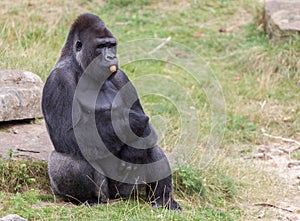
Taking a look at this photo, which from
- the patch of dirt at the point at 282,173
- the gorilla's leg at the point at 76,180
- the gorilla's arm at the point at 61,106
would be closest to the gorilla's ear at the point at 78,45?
the gorilla's arm at the point at 61,106

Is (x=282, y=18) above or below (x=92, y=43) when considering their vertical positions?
below

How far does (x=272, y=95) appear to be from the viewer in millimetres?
7168

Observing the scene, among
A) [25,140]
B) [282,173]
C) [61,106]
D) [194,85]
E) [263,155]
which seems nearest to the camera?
[61,106]

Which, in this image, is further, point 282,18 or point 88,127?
point 282,18

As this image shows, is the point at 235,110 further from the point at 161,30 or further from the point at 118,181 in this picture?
the point at 118,181

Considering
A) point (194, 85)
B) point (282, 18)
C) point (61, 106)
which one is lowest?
point (194, 85)

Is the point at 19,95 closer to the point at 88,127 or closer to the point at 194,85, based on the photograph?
the point at 88,127

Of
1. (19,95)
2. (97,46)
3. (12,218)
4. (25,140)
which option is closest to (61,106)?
(97,46)

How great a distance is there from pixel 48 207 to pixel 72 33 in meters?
1.16

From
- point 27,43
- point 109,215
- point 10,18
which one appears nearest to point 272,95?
point 27,43

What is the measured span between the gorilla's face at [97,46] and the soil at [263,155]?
3.06 ft

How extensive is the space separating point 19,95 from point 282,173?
2.41 metres

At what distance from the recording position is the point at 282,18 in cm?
799

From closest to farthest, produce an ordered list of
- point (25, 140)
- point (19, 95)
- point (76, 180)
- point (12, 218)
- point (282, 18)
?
point (12, 218) < point (76, 180) < point (25, 140) < point (19, 95) < point (282, 18)
